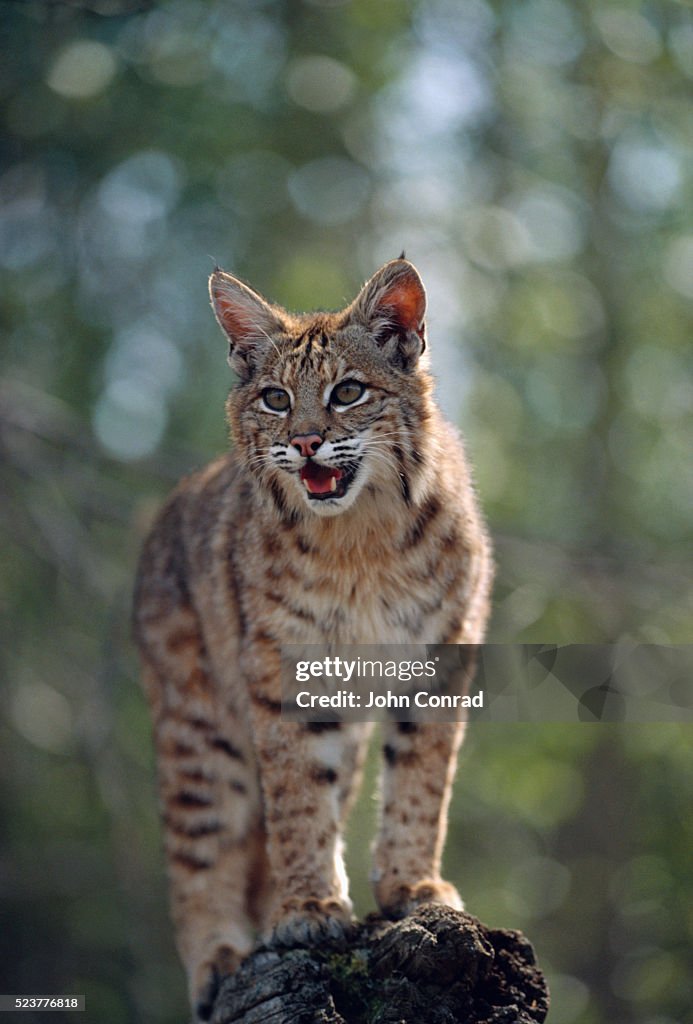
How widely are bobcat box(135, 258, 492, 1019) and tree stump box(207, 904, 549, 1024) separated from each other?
1.31 feet

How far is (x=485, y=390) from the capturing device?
14.9 m

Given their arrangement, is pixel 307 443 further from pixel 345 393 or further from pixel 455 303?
pixel 455 303

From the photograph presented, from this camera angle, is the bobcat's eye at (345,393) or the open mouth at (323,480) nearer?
the open mouth at (323,480)

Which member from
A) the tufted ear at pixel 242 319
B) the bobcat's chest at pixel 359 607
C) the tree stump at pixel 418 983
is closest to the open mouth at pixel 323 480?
the bobcat's chest at pixel 359 607

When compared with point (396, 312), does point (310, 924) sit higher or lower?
lower

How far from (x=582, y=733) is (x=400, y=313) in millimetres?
10749

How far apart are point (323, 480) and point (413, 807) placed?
1.33 metres

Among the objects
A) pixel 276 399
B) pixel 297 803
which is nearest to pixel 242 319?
pixel 276 399

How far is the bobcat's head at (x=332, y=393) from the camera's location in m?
4.47

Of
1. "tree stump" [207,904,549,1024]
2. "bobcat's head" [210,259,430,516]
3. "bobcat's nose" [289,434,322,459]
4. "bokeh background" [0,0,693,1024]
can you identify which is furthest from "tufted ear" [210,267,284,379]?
"bokeh background" [0,0,693,1024]

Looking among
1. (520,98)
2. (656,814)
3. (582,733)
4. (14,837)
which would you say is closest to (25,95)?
(520,98)

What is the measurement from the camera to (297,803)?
4.74 metres

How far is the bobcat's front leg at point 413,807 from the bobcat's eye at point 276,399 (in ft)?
4.36

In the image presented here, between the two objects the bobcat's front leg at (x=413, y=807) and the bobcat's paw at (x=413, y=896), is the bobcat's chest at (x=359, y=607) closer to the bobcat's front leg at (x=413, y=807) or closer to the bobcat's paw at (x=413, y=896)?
the bobcat's front leg at (x=413, y=807)
